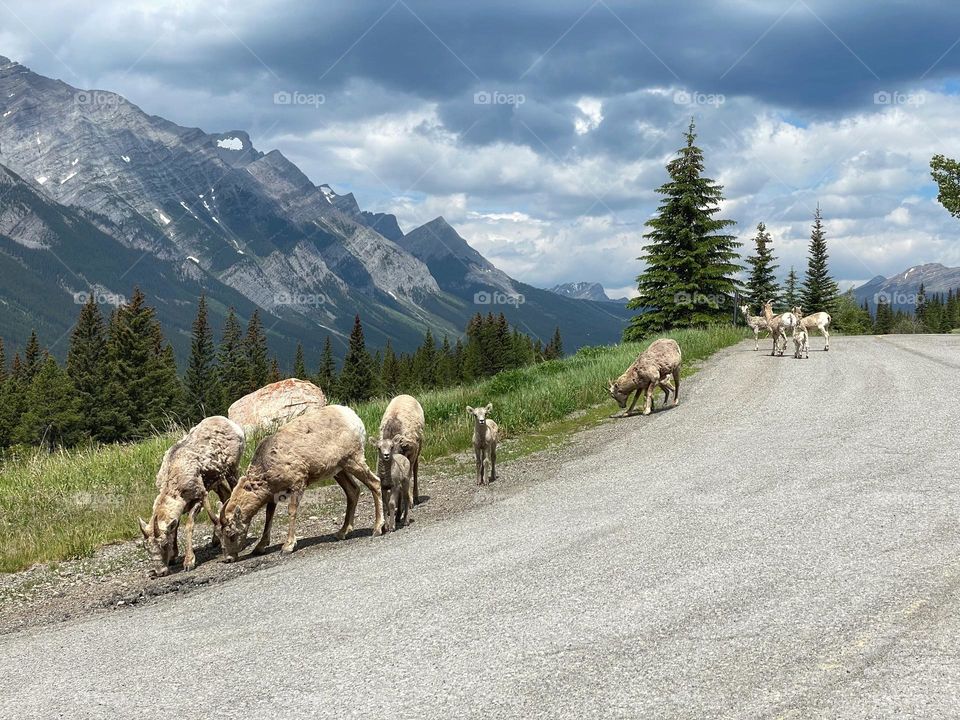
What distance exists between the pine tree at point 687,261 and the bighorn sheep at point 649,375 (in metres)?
26.7

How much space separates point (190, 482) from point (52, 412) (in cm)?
8423

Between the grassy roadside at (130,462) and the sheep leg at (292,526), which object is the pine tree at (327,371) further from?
the sheep leg at (292,526)

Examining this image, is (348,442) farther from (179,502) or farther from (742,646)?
(742,646)

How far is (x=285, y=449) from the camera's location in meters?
10.2

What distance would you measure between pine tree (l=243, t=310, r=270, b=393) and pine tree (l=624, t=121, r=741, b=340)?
79747 mm

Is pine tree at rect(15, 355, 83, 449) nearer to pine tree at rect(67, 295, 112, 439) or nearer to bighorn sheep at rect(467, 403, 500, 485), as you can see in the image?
pine tree at rect(67, 295, 112, 439)

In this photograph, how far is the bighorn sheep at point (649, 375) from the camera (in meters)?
19.2

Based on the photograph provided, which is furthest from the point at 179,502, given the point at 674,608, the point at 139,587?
the point at 674,608

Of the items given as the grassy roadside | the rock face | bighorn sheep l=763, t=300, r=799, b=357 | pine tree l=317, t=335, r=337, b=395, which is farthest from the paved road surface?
pine tree l=317, t=335, r=337, b=395

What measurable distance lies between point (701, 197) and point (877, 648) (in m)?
44.7

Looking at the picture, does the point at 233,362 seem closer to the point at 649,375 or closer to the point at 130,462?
the point at 130,462

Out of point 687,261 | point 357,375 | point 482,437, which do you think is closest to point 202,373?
point 357,375

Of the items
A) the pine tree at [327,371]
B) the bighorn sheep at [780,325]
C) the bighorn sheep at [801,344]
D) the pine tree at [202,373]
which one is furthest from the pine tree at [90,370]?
the bighorn sheep at [801,344]

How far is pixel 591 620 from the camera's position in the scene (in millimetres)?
6215
